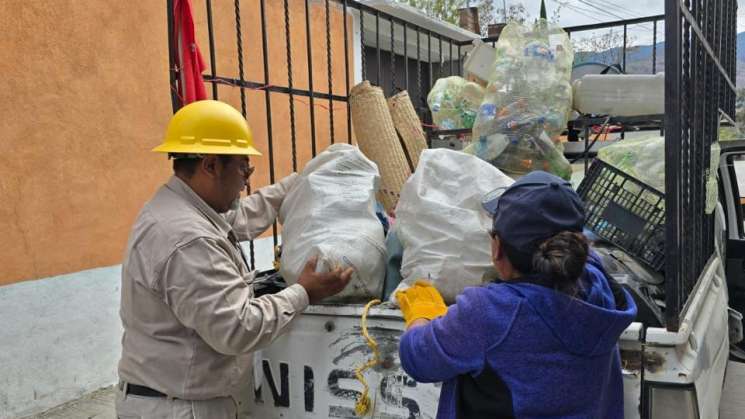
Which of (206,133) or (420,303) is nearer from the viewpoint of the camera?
(420,303)

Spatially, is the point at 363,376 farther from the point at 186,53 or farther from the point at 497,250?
the point at 186,53

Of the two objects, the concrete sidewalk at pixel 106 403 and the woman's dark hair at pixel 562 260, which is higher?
the woman's dark hair at pixel 562 260

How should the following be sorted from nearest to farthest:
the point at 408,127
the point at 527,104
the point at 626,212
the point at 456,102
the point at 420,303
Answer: the point at 420,303, the point at 626,212, the point at 527,104, the point at 408,127, the point at 456,102

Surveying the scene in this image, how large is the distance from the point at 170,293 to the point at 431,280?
0.81 metres

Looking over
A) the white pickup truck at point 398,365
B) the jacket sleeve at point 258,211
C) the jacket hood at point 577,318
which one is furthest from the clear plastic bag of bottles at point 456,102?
the jacket hood at point 577,318

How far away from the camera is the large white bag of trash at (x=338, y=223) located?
6.68ft

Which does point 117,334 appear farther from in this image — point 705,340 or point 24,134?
point 705,340

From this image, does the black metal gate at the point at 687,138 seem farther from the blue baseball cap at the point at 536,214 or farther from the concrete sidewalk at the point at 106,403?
the concrete sidewalk at the point at 106,403

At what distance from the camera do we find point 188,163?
6.41 feet

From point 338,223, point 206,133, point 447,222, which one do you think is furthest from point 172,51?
point 447,222

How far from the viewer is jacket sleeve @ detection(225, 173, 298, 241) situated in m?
2.40

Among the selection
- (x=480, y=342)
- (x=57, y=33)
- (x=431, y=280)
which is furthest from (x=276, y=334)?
(x=57, y=33)

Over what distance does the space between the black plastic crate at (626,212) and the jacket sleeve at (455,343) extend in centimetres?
111

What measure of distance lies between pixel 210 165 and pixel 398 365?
886 mm
